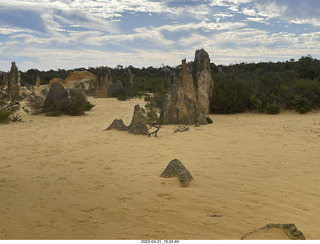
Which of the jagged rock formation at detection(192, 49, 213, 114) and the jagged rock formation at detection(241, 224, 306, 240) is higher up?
the jagged rock formation at detection(192, 49, 213, 114)

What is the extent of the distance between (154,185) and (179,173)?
0.48m

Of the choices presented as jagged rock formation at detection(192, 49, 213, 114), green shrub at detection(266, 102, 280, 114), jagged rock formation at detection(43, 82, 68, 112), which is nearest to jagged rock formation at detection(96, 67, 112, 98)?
jagged rock formation at detection(43, 82, 68, 112)

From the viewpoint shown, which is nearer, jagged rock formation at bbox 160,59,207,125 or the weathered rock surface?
the weathered rock surface

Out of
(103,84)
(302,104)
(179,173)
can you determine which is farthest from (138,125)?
(103,84)

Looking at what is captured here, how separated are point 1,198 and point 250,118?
1094 centimetres

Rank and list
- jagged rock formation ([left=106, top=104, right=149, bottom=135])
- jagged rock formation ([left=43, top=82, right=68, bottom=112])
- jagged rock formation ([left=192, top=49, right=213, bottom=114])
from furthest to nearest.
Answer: jagged rock formation ([left=43, top=82, right=68, bottom=112]), jagged rock formation ([left=192, top=49, right=213, bottom=114]), jagged rock formation ([left=106, top=104, right=149, bottom=135])

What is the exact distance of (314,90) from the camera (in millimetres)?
14945

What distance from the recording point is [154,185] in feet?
16.5

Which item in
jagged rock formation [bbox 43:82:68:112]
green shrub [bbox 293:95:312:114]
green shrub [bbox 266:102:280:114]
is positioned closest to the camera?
green shrub [bbox 293:95:312:114]

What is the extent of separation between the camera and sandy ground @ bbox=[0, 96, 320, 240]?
135 inches

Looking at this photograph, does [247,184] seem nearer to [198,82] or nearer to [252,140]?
[252,140]

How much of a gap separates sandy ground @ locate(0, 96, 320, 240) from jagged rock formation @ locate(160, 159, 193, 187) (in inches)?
5.1

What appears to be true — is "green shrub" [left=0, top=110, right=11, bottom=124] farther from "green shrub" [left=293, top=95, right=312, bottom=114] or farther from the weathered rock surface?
"green shrub" [left=293, top=95, right=312, bottom=114]

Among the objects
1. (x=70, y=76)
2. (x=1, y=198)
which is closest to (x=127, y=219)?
(x=1, y=198)
